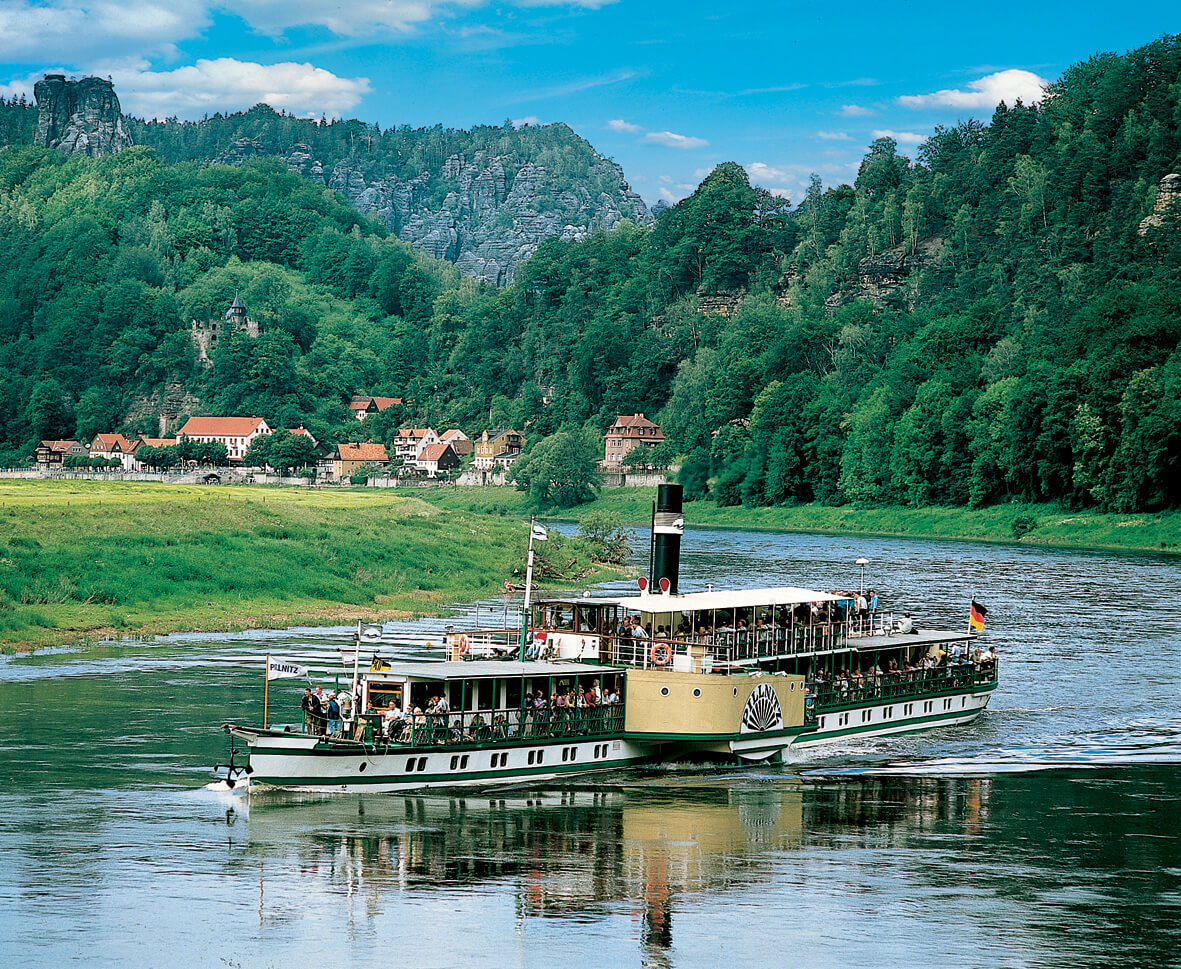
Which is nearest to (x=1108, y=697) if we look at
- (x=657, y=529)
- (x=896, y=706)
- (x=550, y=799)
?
(x=896, y=706)

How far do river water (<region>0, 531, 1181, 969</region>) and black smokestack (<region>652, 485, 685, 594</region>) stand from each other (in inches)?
242

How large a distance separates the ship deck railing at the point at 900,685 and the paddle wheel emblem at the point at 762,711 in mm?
2502

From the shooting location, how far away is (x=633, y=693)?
4094 centimetres

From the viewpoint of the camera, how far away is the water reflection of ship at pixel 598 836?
96.5 ft

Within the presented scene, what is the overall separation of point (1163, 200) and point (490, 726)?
177299 millimetres

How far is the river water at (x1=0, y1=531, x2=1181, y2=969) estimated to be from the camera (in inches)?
1034

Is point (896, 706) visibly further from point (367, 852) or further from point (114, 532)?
point (114, 532)

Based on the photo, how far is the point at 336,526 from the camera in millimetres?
87500

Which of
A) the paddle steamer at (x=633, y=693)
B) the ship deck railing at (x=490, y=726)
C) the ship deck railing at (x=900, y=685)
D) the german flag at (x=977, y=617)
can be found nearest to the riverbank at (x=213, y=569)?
the paddle steamer at (x=633, y=693)

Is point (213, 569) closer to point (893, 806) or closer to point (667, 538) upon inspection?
point (667, 538)

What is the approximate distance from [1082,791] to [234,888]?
74.3 ft

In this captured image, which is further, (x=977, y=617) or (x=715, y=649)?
(x=977, y=617)

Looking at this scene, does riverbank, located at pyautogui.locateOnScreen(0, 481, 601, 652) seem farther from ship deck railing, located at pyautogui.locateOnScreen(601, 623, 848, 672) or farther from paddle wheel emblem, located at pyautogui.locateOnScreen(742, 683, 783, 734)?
paddle wheel emblem, located at pyautogui.locateOnScreen(742, 683, 783, 734)

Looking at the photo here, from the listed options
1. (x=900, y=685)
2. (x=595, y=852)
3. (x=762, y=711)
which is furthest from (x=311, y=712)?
(x=900, y=685)
